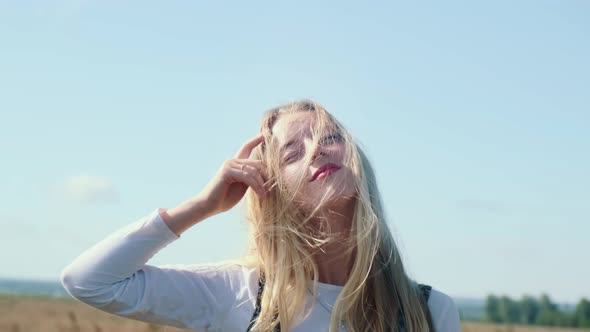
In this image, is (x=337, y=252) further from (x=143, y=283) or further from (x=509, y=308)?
(x=509, y=308)

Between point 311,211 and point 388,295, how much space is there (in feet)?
1.26

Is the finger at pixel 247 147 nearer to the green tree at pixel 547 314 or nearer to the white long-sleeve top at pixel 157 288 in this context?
the white long-sleeve top at pixel 157 288

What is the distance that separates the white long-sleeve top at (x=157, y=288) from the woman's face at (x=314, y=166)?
0.31 metres

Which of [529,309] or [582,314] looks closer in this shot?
[582,314]

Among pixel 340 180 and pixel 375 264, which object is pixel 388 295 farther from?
pixel 340 180

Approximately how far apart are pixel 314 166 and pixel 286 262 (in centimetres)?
33

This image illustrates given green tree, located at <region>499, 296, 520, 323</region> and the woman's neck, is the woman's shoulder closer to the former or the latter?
the woman's neck

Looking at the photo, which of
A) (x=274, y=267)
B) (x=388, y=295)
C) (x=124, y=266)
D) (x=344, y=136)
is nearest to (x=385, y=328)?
(x=388, y=295)

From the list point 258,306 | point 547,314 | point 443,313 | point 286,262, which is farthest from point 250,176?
point 547,314

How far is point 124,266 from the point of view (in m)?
3.00

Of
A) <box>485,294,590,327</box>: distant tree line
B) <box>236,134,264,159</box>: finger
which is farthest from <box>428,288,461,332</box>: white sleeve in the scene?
<box>485,294,590,327</box>: distant tree line

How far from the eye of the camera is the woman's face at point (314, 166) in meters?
3.11

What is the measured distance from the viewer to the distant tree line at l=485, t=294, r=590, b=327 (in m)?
31.9

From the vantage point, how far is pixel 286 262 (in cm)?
315
